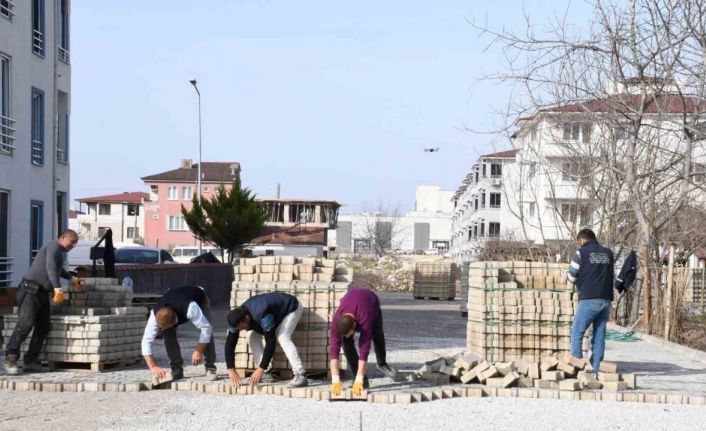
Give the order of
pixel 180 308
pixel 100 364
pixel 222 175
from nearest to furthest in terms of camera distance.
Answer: pixel 180 308, pixel 100 364, pixel 222 175

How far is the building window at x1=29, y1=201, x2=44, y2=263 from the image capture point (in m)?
25.8

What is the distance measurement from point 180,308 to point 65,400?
186cm

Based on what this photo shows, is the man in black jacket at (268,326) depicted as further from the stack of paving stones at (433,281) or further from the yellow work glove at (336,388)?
the stack of paving stones at (433,281)

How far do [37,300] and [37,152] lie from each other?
44.7 feet

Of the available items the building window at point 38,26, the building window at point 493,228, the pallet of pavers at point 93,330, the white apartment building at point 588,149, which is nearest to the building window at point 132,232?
the building window at point 493,228

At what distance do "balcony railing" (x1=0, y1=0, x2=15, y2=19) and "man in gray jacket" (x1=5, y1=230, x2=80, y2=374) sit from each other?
439 inches

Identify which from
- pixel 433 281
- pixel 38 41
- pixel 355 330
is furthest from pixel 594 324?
pixel 433 281

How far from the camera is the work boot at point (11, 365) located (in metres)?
13.6

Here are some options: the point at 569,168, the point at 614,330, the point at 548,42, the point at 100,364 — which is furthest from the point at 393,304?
the point at 100,364

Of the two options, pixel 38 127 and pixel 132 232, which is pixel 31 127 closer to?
pixel 38 127

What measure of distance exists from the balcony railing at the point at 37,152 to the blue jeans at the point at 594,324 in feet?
54.1

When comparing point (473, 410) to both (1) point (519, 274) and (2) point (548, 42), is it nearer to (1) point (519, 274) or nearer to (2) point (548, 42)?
(1) point (519, 274)

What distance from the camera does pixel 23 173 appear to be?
24641 millimetres

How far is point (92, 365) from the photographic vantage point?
14.0 metres
